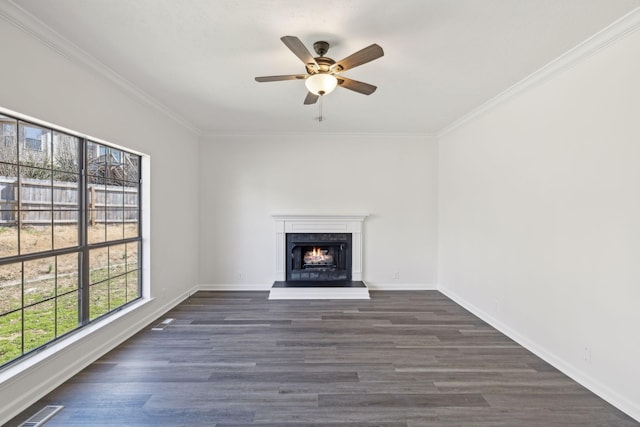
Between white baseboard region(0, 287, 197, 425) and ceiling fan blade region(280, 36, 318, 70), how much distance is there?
Result: 292 cm

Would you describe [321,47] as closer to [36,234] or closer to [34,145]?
[34,145]

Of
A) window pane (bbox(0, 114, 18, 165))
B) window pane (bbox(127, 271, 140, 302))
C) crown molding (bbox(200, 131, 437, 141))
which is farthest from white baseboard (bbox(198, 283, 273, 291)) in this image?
window pane (bbox(0, 114, 18, 165))

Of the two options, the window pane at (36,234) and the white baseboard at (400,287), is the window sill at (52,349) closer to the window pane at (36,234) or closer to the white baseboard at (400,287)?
the window pane at (36,234)

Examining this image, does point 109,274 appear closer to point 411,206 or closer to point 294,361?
point 294,361

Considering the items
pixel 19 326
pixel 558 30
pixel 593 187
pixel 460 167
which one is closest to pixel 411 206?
pixel 460 167

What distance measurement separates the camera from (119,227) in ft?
11.1

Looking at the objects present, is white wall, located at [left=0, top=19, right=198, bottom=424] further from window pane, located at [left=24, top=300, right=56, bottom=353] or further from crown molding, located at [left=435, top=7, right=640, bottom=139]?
crown molding, located at [left=435, top=7, right=640, bottom=139]

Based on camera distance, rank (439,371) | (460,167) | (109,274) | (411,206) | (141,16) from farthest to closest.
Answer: (411,206) → (460,167) → (109,274) → (439,371) → (141,16)

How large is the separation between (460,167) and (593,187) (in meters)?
2.17

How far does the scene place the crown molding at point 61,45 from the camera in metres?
1.99

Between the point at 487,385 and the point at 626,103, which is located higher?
the point at 626,103

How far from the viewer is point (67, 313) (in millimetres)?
2676

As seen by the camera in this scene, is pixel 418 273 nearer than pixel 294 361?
No

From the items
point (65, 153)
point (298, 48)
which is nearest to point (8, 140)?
point (65, 153)
